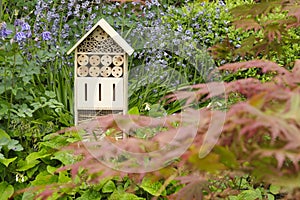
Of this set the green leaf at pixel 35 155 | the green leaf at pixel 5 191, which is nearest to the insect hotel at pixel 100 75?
the green leaf at pixel 35 155

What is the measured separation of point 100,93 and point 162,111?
0.48 m

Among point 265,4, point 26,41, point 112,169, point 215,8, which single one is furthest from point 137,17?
point 112,169

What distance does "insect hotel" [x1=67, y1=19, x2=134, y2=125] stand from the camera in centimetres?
302

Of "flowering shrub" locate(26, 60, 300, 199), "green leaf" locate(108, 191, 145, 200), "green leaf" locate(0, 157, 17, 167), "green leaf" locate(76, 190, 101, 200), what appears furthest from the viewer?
"green leaf" locate(0, 157, 17, 167)

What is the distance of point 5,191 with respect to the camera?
3.07 m

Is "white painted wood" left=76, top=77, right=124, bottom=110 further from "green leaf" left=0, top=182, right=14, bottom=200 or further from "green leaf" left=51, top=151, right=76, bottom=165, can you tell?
"green leaf" left=0, top=182, right=14, bottom=200

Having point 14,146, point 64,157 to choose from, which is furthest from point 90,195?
point 14,146

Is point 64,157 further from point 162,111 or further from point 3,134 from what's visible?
point 162,111

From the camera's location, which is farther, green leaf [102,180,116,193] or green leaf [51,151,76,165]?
green leaf [51,151,76,165]

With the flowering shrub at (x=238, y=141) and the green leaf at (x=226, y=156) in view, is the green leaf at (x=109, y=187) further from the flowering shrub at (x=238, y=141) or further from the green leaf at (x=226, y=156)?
the green leaf at (x=226, y=156)

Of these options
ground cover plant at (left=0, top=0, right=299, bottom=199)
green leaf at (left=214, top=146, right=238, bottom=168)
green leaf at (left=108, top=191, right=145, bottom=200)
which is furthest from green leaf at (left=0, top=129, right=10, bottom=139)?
green leaf at (left=214, top=146, right=238, bottom=168)

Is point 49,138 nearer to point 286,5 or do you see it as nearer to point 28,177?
point 28,177

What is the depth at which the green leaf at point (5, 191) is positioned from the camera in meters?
3.04

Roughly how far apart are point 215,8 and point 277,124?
349 cm
